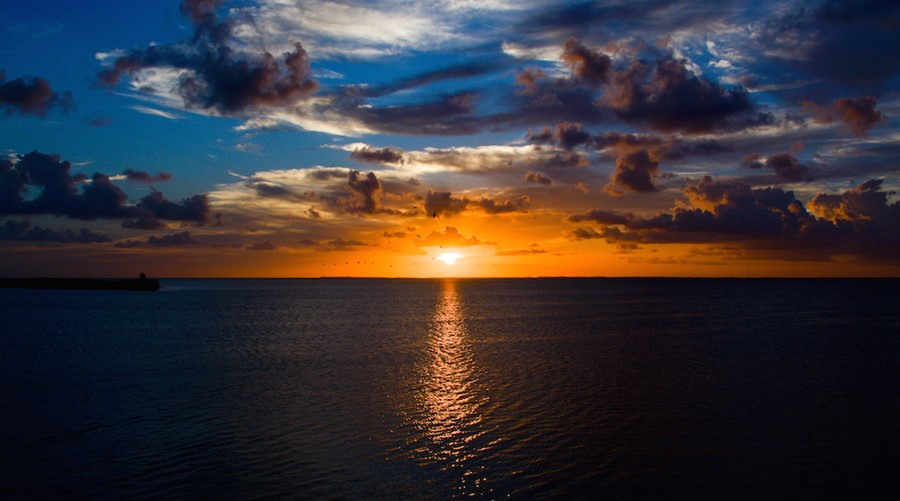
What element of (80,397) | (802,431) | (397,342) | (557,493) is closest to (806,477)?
(802,431)

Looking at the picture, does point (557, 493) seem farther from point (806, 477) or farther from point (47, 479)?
point (47, 479)

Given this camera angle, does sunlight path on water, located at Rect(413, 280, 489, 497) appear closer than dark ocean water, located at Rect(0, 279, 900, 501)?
No

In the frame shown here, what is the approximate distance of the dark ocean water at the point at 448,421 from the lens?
67.4ft

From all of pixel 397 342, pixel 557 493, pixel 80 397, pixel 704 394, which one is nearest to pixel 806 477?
pixel 557 493

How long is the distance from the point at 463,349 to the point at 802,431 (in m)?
34.3

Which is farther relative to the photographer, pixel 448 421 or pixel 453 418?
pixel 453 418

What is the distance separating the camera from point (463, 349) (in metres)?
57.8

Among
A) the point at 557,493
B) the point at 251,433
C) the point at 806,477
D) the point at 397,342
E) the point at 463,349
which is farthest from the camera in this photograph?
the point at 397,342

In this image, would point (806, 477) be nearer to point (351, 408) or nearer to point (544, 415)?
point (544, 415)

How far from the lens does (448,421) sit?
29.0 meters

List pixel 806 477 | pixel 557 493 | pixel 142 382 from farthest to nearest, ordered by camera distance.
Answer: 1. pixel 142 382
2. pixel 806 477
3. pixel 557 493

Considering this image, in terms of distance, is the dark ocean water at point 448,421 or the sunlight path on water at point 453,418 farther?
the sunlight path on water at point 453,418

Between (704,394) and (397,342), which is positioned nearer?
(704,394)

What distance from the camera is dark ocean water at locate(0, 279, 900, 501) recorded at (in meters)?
20.5
